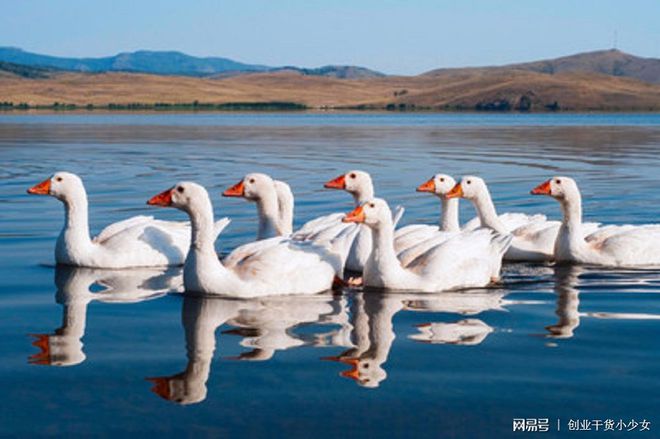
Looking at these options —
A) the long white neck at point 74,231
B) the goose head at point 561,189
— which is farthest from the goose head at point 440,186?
the long white neck at point 74,231

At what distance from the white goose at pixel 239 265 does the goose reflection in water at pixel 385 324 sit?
2.37 ft

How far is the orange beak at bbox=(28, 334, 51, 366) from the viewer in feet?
30.3

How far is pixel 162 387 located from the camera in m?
8.38

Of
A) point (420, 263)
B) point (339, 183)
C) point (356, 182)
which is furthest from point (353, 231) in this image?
point (420, 263)

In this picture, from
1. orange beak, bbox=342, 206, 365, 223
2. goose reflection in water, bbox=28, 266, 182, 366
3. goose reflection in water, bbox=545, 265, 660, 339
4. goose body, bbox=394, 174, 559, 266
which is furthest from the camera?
goose body, bbox=394, 174, 559, 266

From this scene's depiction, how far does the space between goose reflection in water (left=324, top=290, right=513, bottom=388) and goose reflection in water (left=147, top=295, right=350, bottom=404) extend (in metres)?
0.25

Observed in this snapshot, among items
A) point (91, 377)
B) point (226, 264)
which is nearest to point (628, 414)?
point (91, 377)

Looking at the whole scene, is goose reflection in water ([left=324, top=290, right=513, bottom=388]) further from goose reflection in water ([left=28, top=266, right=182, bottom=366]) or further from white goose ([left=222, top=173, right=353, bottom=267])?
goose reflection in water ([left=28, top=266, right=182, bottom=366])

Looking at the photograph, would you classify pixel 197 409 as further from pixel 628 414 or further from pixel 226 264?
pixel 226 264

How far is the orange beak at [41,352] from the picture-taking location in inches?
364

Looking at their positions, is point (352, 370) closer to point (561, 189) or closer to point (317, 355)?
point (317, 355)

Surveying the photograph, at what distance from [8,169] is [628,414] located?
28189 millimetres

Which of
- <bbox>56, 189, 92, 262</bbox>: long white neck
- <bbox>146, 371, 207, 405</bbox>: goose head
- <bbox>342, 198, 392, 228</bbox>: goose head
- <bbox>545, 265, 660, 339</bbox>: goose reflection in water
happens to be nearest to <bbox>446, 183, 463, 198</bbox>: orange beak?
<bbox>545, 265, 660, 339</bbox>: goose reflection in water

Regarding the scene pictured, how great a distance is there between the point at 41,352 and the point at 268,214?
593 centimetres
